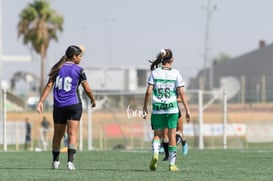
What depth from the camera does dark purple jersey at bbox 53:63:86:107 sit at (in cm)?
1527

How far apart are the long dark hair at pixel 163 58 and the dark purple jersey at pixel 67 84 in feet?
3.81

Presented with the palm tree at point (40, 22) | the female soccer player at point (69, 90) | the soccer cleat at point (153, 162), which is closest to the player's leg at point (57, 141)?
the female soccer player at point (69, 90)

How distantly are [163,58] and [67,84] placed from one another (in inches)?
62.0

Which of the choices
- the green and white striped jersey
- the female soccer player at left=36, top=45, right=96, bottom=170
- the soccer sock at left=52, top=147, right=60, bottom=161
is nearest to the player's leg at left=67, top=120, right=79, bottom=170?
the female soccer player at left=36, top=45, right=96, bottom=170

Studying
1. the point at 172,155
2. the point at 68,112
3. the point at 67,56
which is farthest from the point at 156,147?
the point at 67,56

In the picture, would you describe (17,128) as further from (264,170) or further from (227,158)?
(264,170)

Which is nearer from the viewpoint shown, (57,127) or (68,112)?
(68,112)

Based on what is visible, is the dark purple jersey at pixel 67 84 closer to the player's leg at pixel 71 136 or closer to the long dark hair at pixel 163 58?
the player's leg at pixel 71 136

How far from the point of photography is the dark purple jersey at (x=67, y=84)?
15.3 meters

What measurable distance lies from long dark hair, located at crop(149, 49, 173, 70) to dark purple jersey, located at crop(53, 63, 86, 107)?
116 cm

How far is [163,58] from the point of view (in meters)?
15.3

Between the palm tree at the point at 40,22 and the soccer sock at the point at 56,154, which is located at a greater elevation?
the palm tree at the point at 40,22

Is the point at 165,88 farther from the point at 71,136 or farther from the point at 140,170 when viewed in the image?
the point at 71,136

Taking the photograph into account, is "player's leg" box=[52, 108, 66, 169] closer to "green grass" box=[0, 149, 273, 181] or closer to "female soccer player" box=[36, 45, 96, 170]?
"female soccer player" box=[36, 45, 96, 170]
